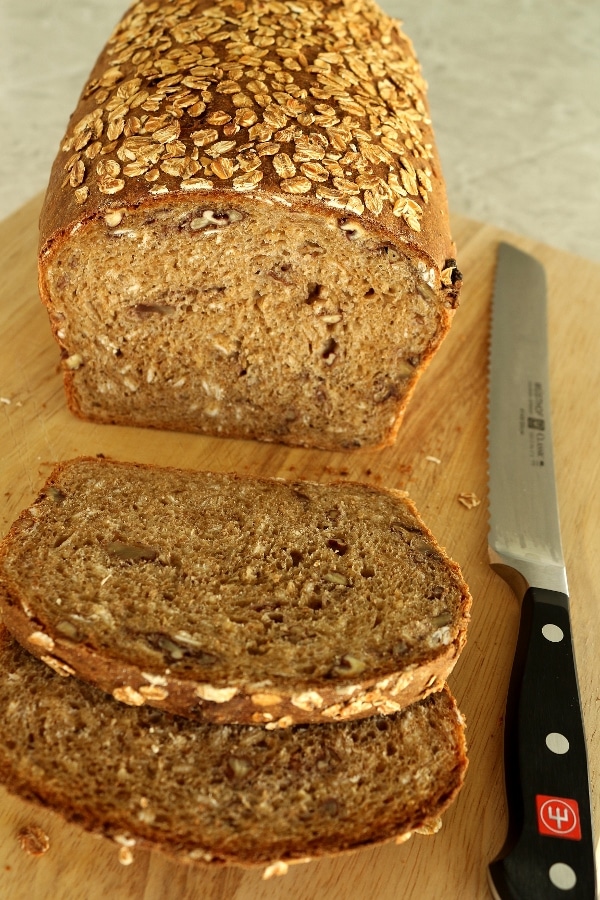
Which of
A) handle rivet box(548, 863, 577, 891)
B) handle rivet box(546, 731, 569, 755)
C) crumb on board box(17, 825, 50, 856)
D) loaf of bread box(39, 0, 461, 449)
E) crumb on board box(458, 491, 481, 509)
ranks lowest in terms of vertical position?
handle rivet box(548, 863, 577, 891)

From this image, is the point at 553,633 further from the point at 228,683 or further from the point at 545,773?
the point at 228,683

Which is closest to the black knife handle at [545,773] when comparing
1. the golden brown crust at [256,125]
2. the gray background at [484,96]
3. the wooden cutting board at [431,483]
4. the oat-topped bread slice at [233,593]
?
the wooden cutting board at [431,483]

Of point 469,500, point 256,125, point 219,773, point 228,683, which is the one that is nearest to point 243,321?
point 256,125

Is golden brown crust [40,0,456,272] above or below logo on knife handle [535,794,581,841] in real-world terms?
above

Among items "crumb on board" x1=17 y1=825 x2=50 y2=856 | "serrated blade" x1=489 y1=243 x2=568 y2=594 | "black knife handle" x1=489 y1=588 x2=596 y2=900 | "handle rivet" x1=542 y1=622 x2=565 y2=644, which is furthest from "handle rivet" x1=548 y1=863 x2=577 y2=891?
"crumb on board" x1=17 y1=825 x2=50 y2=856

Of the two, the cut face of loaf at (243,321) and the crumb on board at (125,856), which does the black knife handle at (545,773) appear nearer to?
the crumb on board at (125,856)

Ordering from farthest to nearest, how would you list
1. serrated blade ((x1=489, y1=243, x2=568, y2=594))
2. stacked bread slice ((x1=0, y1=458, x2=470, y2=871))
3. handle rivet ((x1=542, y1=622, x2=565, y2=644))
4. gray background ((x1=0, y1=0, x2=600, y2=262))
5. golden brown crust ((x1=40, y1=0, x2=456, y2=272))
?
gray background ((x1=0, y1=0, x2=600, y2=262)), serrated blade ((x1=489, y1=243, x2=568, y2=594)), golden brown crust ((x1=40, y1=0, x2=456, y2=272)), handle rivet ((x1=542, y1=622, x2=565, y2=644)), stacked bread slice ((x1=0, y1=458, x2=470, y2=871))

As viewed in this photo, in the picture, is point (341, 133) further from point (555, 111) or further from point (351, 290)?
point (555, 111)

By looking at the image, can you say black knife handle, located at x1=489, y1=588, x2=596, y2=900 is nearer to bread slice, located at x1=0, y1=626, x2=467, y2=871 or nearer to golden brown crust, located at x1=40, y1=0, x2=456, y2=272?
bread slice, located at x1=0, y1=626, x2=467, y2=871
